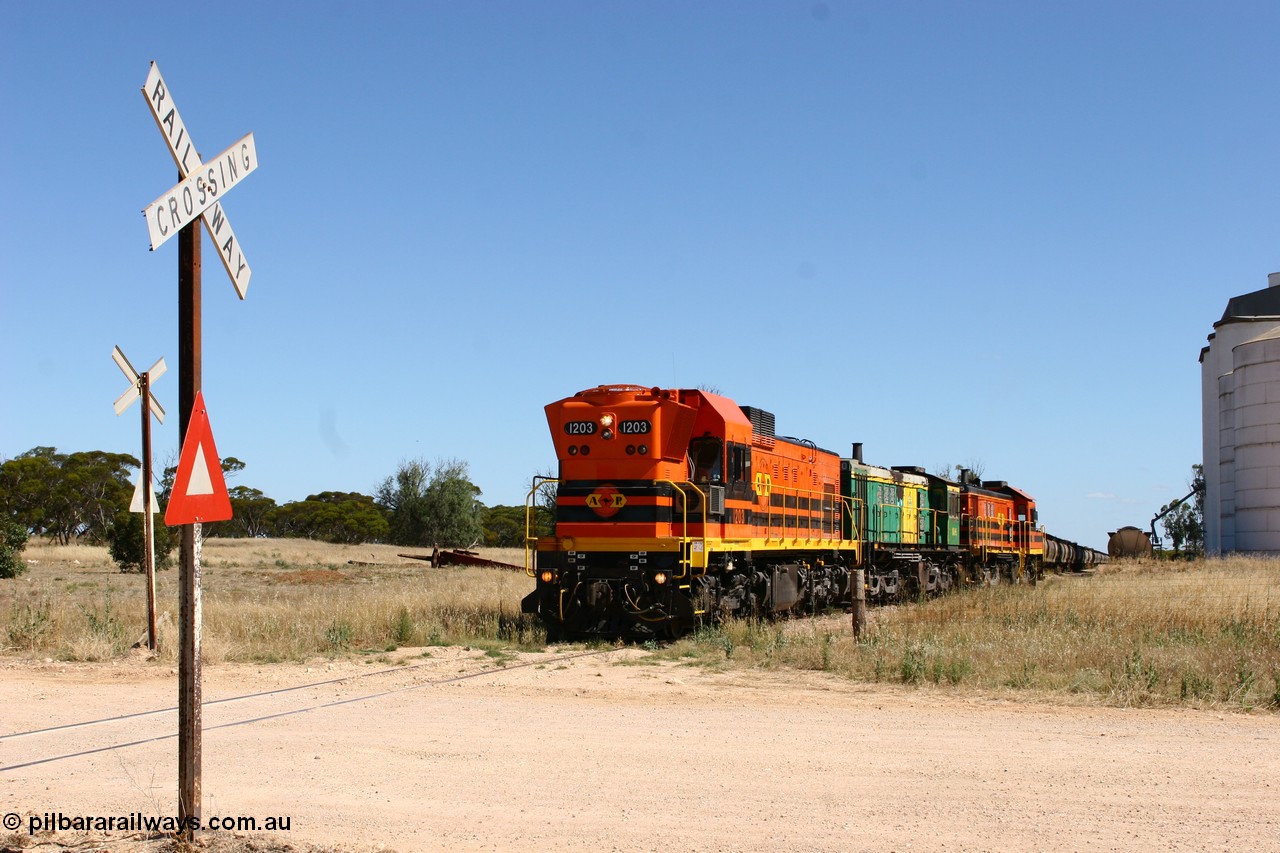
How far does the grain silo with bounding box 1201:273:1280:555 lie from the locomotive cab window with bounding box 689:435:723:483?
51.4 meters

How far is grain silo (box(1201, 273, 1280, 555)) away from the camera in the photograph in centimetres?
6016

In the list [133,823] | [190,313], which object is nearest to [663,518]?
[133,823]

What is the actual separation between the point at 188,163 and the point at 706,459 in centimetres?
1349

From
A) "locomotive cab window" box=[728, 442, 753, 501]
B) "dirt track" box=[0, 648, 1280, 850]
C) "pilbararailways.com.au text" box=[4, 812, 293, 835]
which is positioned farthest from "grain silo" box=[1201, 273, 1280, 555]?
"pilbararailways.com.au text" box=[4, 812, 293, 835]

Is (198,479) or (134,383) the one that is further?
(134,383)

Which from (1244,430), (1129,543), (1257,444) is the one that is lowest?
(1129,543)

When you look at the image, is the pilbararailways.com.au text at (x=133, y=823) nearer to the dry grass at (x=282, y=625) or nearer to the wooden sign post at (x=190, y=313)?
the wooden sign post at (x=190, y=313)

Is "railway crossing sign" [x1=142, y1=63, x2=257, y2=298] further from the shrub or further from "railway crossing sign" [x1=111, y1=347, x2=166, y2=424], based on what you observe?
the shrub

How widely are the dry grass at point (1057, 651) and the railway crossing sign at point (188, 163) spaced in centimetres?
918

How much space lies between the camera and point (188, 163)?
20.2ft

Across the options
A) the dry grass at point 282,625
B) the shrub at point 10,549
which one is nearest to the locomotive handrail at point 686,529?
the dry grass at point 282,625

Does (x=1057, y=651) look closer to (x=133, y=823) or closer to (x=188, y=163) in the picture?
(x=133, y=823)

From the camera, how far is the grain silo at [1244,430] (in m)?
60.2

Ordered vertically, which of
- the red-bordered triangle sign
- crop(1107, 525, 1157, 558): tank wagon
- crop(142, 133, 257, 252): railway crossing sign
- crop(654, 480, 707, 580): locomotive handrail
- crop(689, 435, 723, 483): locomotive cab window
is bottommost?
crop(1107, 525, 1157, 558): tank wagon
